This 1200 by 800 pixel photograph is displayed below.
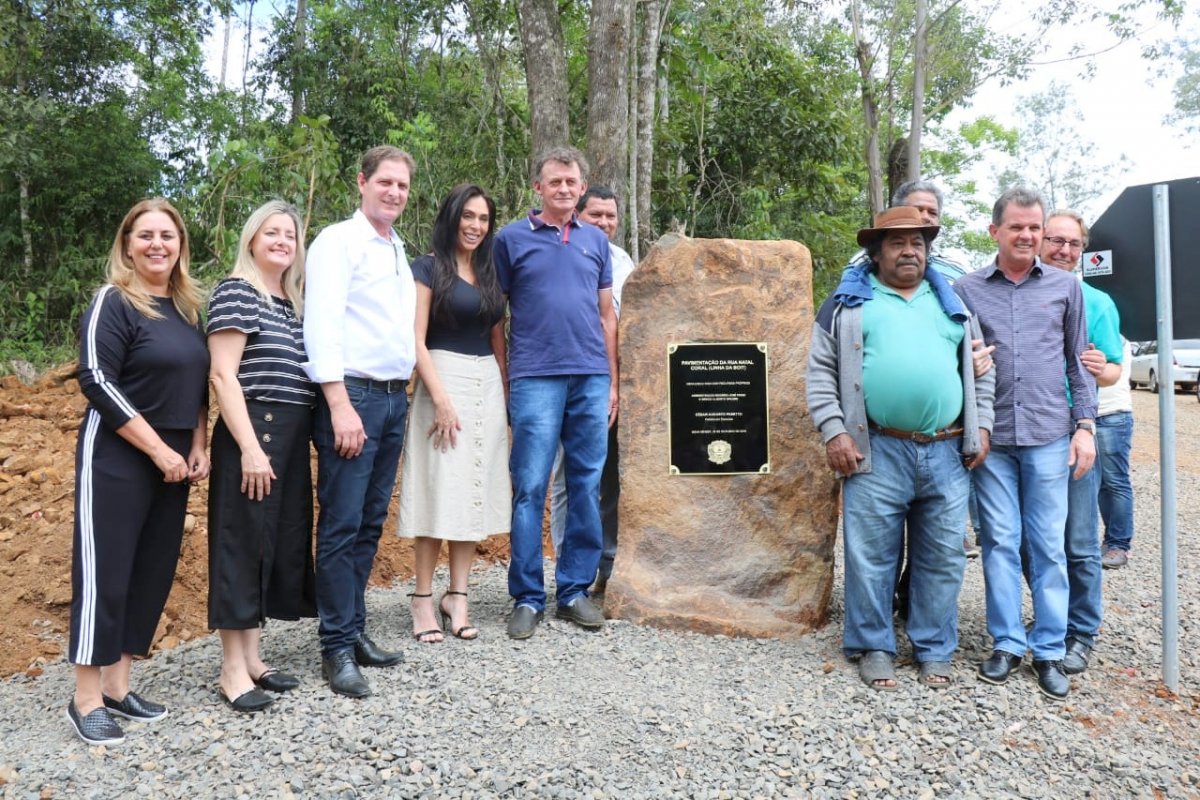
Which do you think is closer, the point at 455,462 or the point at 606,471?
the point at 455,462

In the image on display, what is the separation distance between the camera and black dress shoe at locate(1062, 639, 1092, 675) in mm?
4094

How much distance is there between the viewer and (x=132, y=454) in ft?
10.6

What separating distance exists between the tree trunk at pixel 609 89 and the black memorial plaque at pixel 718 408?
2.72m

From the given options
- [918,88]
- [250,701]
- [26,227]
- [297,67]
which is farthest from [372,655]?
[918,88]

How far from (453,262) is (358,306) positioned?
0.56 m

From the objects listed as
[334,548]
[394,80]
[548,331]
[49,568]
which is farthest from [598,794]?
[394,80]

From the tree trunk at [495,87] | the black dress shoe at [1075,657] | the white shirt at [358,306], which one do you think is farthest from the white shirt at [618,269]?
the tree trunk at [495,87]

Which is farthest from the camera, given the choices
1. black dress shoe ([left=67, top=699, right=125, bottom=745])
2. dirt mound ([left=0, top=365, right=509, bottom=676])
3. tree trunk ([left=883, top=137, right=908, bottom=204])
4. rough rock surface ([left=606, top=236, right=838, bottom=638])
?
tree trunk ([left=883, top=137, right=908, bottom=204])

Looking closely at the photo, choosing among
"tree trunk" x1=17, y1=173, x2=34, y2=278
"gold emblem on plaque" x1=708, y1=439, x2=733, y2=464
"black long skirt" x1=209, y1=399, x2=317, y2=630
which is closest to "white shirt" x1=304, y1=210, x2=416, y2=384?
"black long skirt" x1=209, y1=399, x2=317, y2=630

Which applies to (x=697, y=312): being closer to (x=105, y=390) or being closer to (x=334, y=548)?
(x=334, y=548)

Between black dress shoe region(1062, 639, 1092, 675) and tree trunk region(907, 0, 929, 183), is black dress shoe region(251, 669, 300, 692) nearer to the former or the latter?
black dress shoe region(1062, 639, 1092, 675)

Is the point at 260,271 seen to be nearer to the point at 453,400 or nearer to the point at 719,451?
the point at 453,400

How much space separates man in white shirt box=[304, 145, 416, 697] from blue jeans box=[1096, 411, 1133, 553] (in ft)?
14.1

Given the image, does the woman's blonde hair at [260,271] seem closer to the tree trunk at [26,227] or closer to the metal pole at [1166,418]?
the metal pole at [1166,418]
